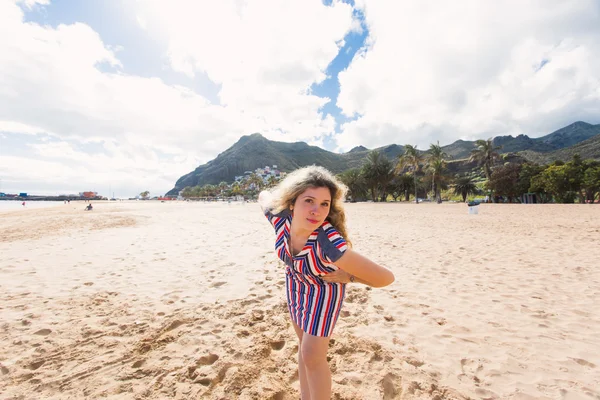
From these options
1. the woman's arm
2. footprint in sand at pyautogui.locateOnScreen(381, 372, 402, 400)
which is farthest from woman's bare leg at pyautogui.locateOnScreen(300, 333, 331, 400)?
footprint in sand at pyautogui.locateOnScreen(381, 372, 402, 400)

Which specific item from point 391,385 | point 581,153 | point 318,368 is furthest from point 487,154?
point 581,153

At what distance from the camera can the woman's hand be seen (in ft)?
5.89

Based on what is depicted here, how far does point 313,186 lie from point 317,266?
1.87 feet

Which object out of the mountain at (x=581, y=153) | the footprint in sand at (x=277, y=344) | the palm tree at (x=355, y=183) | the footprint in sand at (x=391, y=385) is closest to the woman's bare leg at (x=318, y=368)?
the footprint in sand at (x=391, y=385)

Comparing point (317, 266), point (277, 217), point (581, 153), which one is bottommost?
point (317, 266)

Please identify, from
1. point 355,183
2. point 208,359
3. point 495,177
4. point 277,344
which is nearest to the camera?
point 208,359

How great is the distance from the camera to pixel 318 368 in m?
1.75

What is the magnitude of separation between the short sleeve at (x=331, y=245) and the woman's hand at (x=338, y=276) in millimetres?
137

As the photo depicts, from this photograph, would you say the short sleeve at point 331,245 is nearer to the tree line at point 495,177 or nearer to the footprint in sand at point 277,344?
the footprint in sand at point 277,344

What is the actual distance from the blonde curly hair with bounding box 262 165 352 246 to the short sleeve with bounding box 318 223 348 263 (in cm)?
30

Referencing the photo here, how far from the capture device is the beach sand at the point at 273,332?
2535mm

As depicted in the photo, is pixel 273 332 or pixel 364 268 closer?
pixel 364 268

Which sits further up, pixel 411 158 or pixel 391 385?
pixel 411 158

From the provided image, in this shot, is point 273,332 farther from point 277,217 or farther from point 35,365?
point 35,365
